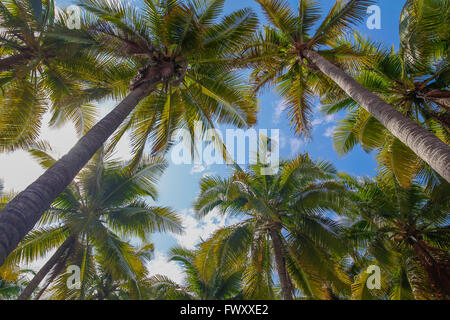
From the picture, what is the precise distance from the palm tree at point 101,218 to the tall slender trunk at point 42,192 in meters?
5.01

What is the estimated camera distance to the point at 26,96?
8.65 m

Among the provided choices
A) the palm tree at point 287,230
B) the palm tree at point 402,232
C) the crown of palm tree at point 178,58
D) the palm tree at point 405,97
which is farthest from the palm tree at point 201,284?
the palm tree at point 405,97

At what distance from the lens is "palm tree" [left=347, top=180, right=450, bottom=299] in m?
9.46

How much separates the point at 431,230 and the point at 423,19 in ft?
25.3

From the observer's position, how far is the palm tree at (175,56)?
7.29m

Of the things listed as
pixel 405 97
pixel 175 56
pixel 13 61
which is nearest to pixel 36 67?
pixel 13 61

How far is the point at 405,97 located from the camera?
31.1ft

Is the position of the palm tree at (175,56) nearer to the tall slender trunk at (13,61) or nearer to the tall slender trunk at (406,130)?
the tall slender trunk at (13,61)

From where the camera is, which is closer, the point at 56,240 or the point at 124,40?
the point at 124,40

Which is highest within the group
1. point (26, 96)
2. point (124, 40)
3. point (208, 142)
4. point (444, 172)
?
point (124, 40)

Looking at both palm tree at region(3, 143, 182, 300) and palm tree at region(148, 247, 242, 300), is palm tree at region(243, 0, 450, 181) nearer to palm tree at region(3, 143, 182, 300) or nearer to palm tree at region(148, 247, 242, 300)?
palm tree at region(3, 143, 182, 300)

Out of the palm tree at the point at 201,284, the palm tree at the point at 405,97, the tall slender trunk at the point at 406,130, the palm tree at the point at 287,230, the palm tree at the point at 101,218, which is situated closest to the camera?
the tall slender trunk at the point at 406,130
